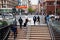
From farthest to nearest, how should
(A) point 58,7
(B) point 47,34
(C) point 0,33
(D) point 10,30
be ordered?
(A) point 58,7 → (B) point 47,34 → (D) point 10,30 → (C) point 0,33

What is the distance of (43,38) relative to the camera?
26.1m

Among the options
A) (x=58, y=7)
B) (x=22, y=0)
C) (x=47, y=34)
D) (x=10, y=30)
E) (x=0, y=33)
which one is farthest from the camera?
(x=22, y=0)

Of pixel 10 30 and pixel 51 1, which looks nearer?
pixel 10 30

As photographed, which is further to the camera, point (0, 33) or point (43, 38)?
point (43, 38)

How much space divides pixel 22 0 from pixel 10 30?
537 ft

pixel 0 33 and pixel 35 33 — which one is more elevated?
pixel 0 33

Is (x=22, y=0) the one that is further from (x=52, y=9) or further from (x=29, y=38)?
(x=29, y=38)

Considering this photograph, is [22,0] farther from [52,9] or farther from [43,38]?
[43,38]

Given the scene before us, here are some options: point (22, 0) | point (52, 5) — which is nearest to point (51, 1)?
point (52, 5)

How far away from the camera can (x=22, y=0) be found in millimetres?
188250

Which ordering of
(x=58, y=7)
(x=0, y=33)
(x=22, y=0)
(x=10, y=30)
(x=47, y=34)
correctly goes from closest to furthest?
(x=0, y=33), (x=10, y=30), (x=47, y=34), (x=58, y=7), (x=22, y=0)

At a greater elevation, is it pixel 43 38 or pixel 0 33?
pixel 0 33

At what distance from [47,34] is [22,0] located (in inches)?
6322

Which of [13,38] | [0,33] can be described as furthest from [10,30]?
[0,33]
